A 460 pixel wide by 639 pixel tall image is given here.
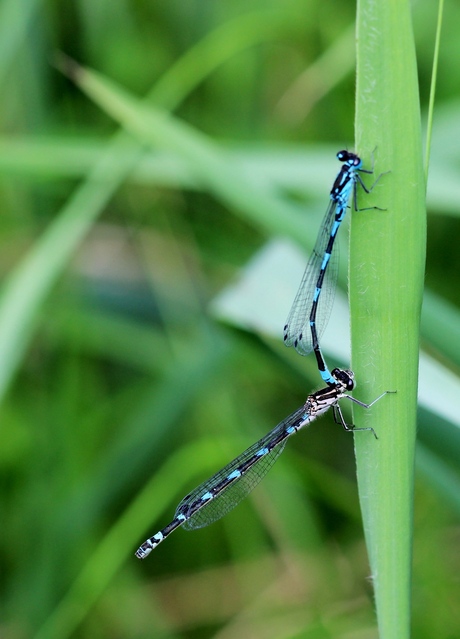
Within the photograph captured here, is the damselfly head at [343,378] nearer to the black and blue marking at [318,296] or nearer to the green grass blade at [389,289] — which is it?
the black and blue marking at [318,296]

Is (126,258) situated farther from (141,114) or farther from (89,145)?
(141,114)

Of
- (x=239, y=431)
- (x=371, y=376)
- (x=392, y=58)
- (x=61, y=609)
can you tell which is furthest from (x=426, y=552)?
(x=392, y=58)

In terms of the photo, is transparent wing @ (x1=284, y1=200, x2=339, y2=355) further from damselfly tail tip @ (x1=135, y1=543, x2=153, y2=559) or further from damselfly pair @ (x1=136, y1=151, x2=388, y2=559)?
damselfly tail tip @ (x1=135, y1=543, x2=153, y2=559)

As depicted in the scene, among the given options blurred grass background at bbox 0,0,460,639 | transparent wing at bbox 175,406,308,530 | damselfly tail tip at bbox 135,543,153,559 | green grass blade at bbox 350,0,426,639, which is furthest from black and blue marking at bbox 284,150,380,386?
damselfly tail tip at bbox 135,543,153,559

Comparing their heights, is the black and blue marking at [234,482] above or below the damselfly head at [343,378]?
above

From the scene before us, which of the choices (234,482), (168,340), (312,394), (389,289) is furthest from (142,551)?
(168,340)

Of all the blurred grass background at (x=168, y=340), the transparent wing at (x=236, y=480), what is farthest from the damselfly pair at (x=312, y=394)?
the blurred grass background at (x=168, y=340)

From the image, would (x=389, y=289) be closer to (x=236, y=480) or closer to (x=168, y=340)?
(x=236, y=480)
